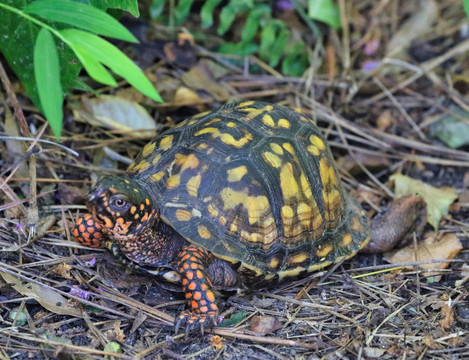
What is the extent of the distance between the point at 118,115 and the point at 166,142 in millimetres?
942

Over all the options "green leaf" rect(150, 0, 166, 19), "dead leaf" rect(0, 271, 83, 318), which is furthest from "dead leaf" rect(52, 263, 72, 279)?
"green leaf" rect(150, 0, 166, 19)

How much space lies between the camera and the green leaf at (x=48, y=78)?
2051mm

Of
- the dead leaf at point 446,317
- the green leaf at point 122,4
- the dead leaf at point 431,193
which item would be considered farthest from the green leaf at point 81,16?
the dead leaf at point 431,193

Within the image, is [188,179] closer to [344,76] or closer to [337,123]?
[337,123]

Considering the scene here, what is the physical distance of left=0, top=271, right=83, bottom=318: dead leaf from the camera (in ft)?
8.73

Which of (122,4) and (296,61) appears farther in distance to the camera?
(296,61)

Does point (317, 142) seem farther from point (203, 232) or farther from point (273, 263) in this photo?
point (203, 232)

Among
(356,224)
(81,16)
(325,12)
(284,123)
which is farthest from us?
(325,12)

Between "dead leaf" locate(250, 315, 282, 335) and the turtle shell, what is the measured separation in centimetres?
25

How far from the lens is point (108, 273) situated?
9.77 feet

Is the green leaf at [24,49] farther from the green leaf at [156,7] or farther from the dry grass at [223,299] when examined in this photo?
the green leaf at [156,7]

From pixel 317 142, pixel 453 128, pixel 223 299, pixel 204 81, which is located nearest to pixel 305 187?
pixel 317 142

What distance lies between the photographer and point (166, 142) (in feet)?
10.4

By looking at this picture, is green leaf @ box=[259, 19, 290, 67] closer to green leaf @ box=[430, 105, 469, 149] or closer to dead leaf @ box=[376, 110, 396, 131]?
dead leaf @ box=[376, 110, 396, 131]
